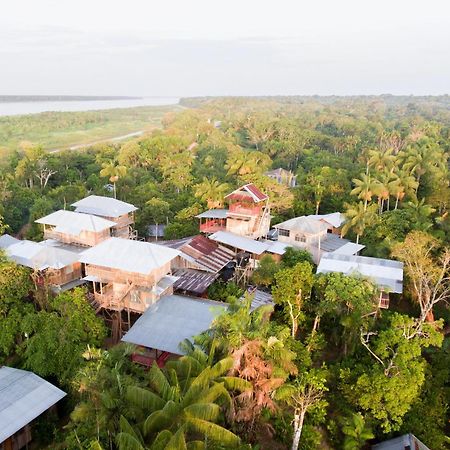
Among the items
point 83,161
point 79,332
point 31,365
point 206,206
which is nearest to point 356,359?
point 79,332

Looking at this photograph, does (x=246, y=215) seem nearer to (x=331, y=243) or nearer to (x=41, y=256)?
(x=331, y=243)

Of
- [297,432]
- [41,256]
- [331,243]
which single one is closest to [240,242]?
[331,243]

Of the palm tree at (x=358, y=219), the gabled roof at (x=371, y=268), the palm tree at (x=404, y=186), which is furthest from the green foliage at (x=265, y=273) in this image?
the palm tree at (x=404, y=186)

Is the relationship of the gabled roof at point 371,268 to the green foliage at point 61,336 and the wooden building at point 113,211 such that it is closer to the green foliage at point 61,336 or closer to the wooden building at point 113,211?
the green foliage at point 61,336

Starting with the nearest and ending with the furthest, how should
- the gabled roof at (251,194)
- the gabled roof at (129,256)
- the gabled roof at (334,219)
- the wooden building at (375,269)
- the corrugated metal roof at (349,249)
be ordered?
1. the gabled roof at (129,256)
2. the wooden building at (375,269)
3. the corrugated metal roof at (349,249)
4. the gabled roof at (251,194)
5. the gabled roof at (334,219)

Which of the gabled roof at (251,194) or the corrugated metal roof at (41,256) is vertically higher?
the gabled roof at (251,194)
